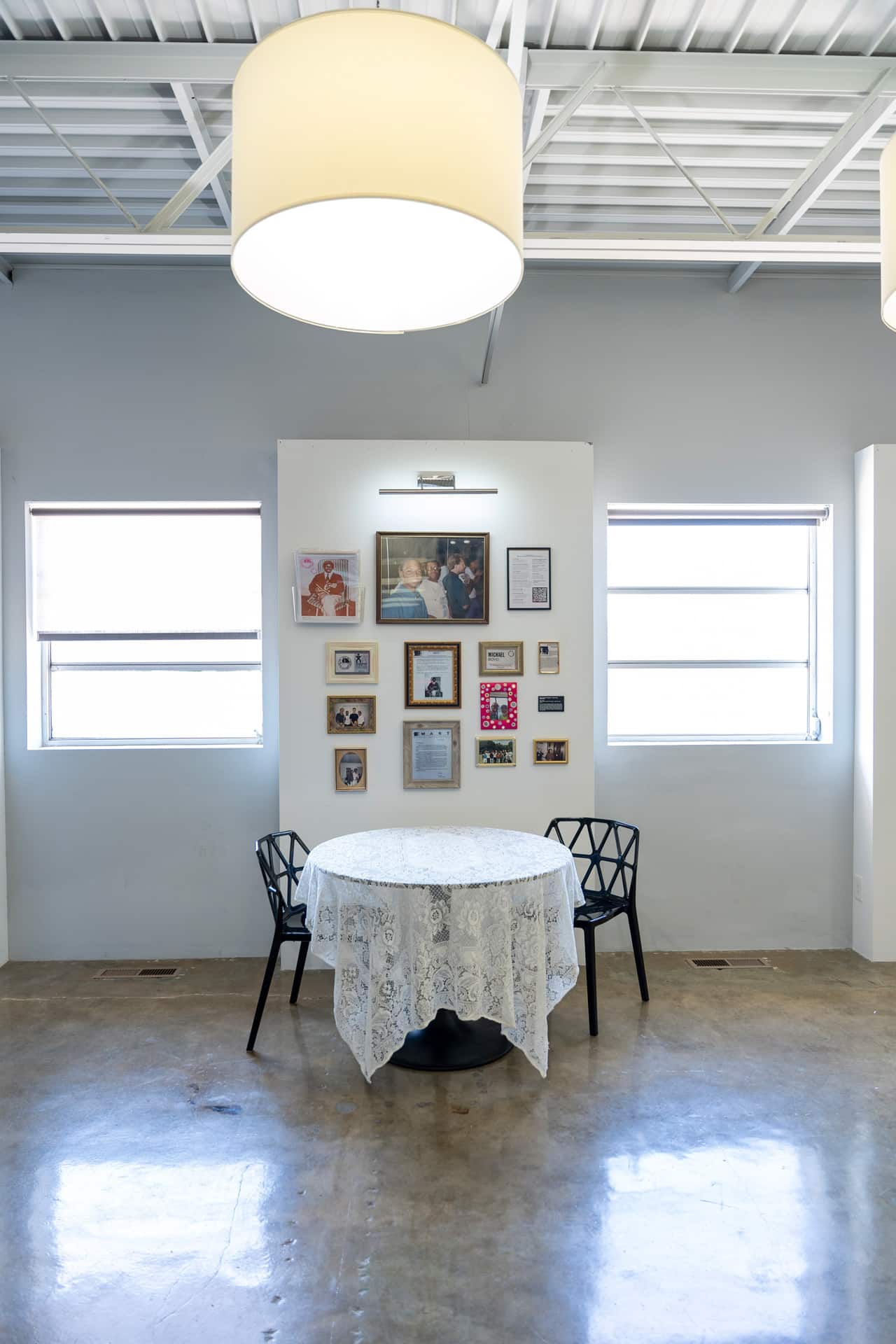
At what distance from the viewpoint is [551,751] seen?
15.6 ft

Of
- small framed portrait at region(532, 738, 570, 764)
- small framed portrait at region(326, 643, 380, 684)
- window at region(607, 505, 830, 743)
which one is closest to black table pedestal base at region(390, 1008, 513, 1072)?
small framed portrait at region(532, 738, 570, 764)

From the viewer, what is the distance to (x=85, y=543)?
503cm

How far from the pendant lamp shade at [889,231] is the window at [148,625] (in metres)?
3.70

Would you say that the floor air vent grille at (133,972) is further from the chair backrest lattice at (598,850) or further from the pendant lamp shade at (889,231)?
the pendant lamp shade at (889,231)

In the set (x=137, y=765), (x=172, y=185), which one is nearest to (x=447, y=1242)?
(x=137, y=765)

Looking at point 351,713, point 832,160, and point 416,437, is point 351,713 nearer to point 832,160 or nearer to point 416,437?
point 416,437

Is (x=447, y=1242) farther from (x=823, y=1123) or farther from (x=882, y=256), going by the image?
(x=882, y=256)

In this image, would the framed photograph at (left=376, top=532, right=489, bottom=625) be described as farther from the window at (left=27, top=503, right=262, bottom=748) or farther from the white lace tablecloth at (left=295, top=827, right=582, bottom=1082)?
→ the white lace tablecloth at (left=295, top=827, right=582, bottom=1082)

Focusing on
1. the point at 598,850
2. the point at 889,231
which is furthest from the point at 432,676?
the point at 889,231

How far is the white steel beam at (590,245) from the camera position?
3.65 metres

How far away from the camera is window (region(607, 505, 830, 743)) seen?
5.18 metres

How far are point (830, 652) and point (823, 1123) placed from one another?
282 cm

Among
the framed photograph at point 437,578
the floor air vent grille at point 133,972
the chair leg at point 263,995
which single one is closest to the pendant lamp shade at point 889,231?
the framed photograph at point 437,578

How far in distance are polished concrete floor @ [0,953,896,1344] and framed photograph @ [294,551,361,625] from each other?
202 centimetres
